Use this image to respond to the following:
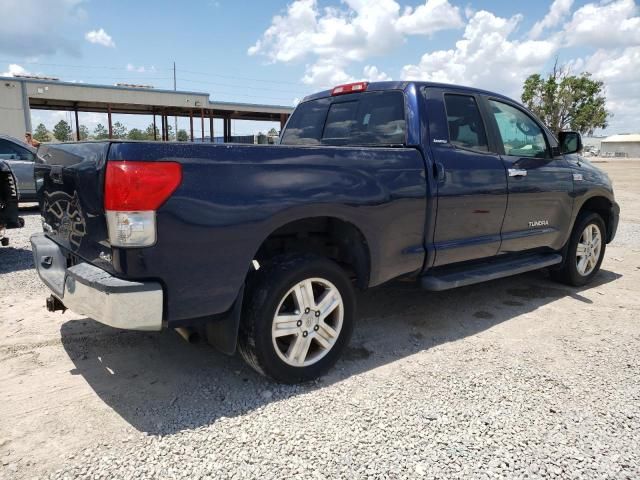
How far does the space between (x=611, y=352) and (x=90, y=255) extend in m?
3.72

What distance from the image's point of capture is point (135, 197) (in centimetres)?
239

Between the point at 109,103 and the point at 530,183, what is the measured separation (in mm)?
27389

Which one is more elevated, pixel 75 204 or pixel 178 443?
pixel 75 204

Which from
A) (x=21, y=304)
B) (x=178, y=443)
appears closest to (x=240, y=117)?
(x=21, y=304)

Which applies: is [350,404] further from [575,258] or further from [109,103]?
[109,103]

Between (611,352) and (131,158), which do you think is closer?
(131,158)

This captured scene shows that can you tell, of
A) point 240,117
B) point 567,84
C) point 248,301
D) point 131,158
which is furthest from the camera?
point 567,84

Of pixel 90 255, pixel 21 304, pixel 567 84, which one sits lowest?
pixel 21 304

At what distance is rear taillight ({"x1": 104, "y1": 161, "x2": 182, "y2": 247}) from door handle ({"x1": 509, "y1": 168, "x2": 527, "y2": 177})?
3076mm

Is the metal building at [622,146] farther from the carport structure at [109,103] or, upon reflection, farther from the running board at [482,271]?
the running board at [482,271]

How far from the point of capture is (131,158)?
239 cm

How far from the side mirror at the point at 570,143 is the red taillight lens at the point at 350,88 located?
222cm

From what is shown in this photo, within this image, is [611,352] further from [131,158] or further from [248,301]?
[131,158]

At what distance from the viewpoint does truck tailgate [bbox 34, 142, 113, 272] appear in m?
2.53
